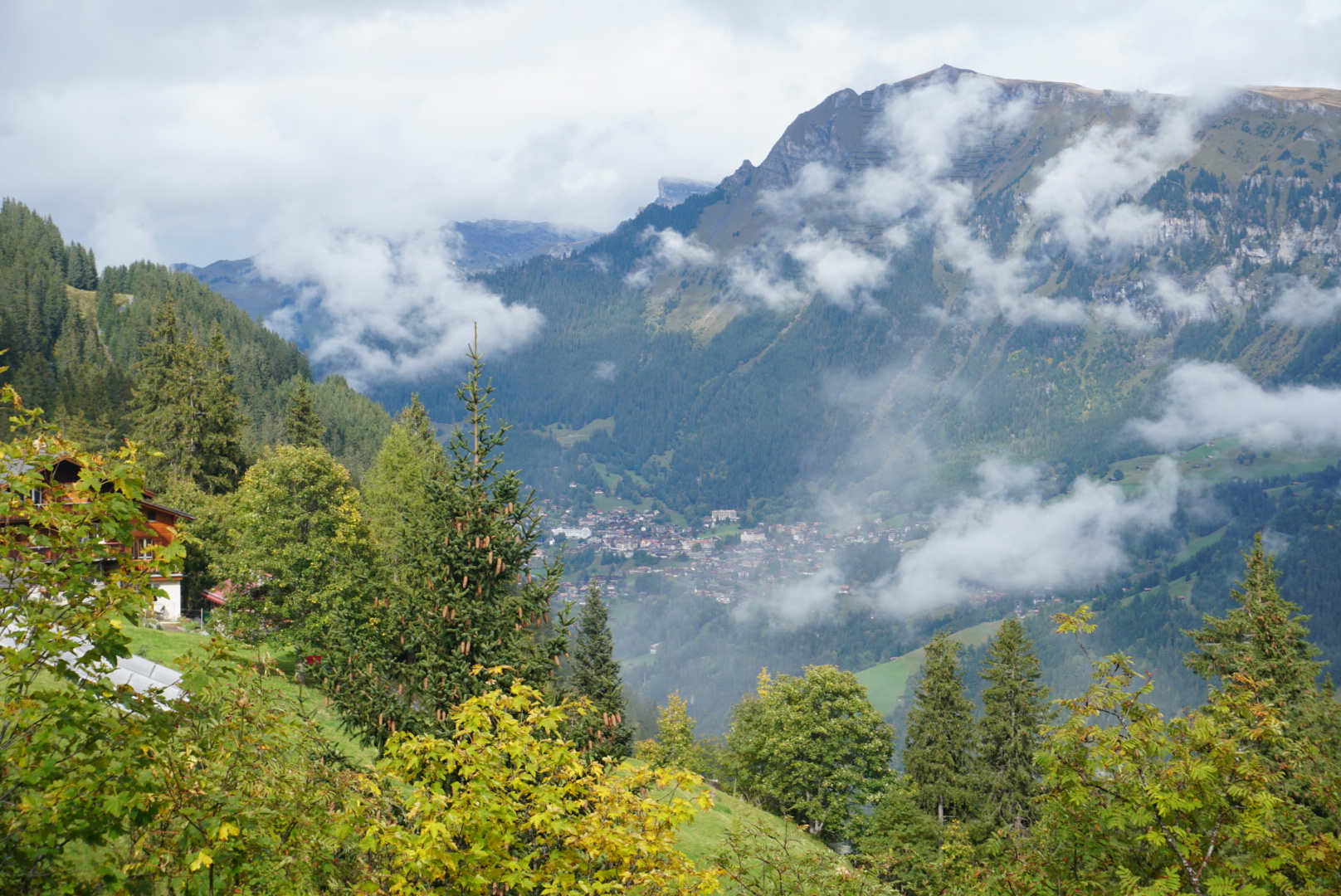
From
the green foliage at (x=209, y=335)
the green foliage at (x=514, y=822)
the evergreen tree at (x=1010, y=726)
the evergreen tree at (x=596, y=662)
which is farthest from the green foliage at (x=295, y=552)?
the green foliage at (x=209, y=335)

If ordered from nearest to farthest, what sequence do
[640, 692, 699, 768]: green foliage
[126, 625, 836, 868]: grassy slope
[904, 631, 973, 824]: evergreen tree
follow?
[126, 625, 836, 868]: grassy slope < [904, 631, 973, 824]: evergreen tree < [640, 692, 699, 768]: green foliage

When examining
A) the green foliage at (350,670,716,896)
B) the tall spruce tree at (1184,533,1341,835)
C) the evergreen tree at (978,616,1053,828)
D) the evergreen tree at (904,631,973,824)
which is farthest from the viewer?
the evergreen tree at (904,631,973,824)

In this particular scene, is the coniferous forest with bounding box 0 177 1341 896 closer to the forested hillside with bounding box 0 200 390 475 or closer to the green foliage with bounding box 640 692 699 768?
the green foliage with bounding box 640 692 699 768

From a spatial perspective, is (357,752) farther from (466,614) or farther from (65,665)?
(65,665)

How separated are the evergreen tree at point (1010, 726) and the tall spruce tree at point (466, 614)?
4105cm

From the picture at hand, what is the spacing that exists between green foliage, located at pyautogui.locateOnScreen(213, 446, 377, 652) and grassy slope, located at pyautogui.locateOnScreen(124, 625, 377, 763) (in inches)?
98.1

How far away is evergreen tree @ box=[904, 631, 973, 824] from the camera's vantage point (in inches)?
2163

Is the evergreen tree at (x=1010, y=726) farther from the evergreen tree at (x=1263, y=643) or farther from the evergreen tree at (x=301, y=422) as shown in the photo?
the evergreen tree at (x=301, y=422)

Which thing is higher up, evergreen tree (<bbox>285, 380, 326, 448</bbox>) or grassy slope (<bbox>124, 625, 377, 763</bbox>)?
evergreen tree (<bbox>285, 380, 326, 448</bbox>)

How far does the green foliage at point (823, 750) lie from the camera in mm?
56344

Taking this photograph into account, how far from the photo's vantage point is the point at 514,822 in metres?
11.4

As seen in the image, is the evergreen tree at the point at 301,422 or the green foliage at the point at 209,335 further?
the green foliage at the point at 209,335

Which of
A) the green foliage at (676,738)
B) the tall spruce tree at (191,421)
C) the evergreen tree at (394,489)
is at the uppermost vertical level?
the tall spruce tree at (191,421)

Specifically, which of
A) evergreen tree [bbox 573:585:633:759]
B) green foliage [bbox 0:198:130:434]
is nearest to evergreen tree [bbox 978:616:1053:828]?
evergreen tree [bbox 573:585:633:759]
